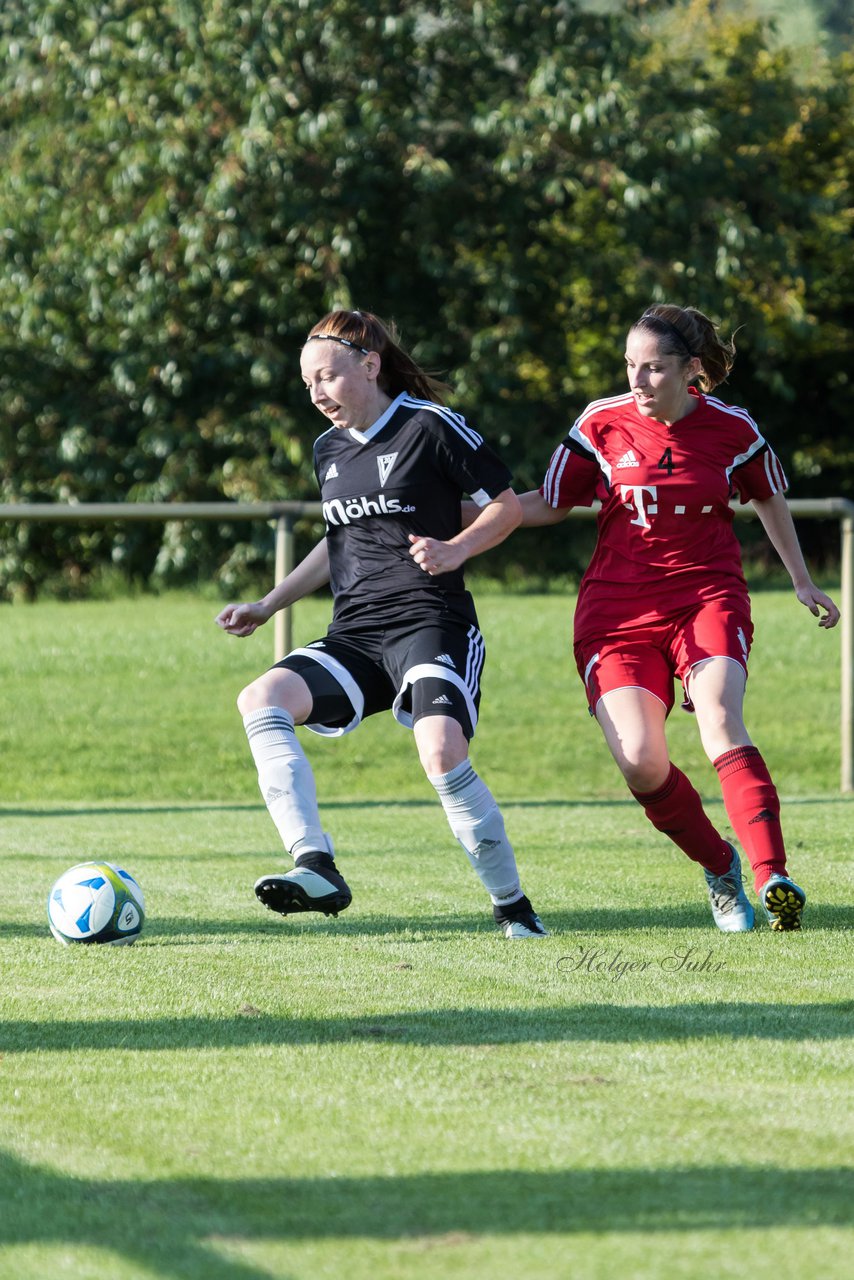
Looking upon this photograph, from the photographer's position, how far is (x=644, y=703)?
16.2 ft

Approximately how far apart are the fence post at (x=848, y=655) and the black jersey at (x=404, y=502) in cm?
496

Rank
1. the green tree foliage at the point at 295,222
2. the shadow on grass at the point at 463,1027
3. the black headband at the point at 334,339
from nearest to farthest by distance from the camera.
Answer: the shadow on grass at the point at 463,1027 → the black headband at the point at 334,339 → the green tree foliage at the point at 295,222

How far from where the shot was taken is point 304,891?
14.2 ft

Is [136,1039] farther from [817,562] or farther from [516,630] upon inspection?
[817,562]

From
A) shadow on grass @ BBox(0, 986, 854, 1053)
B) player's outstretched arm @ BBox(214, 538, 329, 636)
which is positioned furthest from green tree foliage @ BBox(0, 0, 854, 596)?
shadow on grass @ BBox(0, 986, 854, 1053)

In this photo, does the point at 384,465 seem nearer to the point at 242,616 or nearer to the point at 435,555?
the point at 435,555

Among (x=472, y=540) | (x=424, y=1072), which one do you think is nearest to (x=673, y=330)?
(x=472, y=540)

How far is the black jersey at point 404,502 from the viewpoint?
4.91m

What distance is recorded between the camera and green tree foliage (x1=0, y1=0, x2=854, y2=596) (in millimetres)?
17469

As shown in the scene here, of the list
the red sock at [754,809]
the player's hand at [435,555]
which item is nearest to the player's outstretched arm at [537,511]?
the player's hand at [435,555]

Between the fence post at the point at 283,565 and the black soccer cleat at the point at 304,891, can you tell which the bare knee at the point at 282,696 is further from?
the fence post at the point at 283,565

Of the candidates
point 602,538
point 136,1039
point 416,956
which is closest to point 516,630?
point 602,538

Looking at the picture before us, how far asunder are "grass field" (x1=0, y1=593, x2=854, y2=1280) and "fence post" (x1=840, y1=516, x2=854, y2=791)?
2453 millimetres

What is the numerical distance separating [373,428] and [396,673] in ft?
2.64
